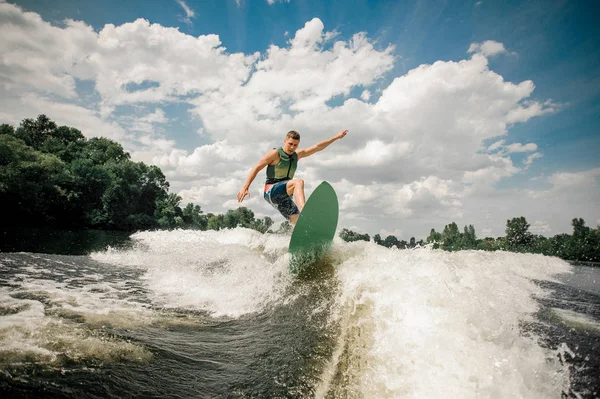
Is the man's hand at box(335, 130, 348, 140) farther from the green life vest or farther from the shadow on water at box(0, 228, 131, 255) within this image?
the shadow on water at box(0, 228, 131, 255)

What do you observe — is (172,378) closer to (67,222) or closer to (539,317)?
(539,317)

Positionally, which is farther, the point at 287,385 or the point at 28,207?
the point at 28,207

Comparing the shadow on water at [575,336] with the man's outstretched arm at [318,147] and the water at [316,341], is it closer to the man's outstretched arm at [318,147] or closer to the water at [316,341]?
the water at [316,341]

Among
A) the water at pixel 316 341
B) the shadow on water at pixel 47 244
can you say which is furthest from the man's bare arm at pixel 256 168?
the shadow on water at pixel 47 244

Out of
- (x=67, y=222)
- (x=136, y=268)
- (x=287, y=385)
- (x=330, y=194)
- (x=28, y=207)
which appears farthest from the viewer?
(x=67, y=222)

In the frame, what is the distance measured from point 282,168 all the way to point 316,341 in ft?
13.8

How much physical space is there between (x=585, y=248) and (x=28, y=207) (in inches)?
3589

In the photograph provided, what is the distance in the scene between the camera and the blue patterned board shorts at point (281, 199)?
6.44 meters

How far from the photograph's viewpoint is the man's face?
253 inches

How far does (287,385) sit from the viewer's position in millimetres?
2217

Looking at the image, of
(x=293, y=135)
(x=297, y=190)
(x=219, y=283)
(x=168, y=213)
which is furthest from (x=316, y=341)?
(x=168, y=213)

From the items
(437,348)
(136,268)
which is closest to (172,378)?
(437,348)

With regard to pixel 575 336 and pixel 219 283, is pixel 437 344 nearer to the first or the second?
pixel 575 336

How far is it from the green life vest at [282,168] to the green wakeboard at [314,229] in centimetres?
139
